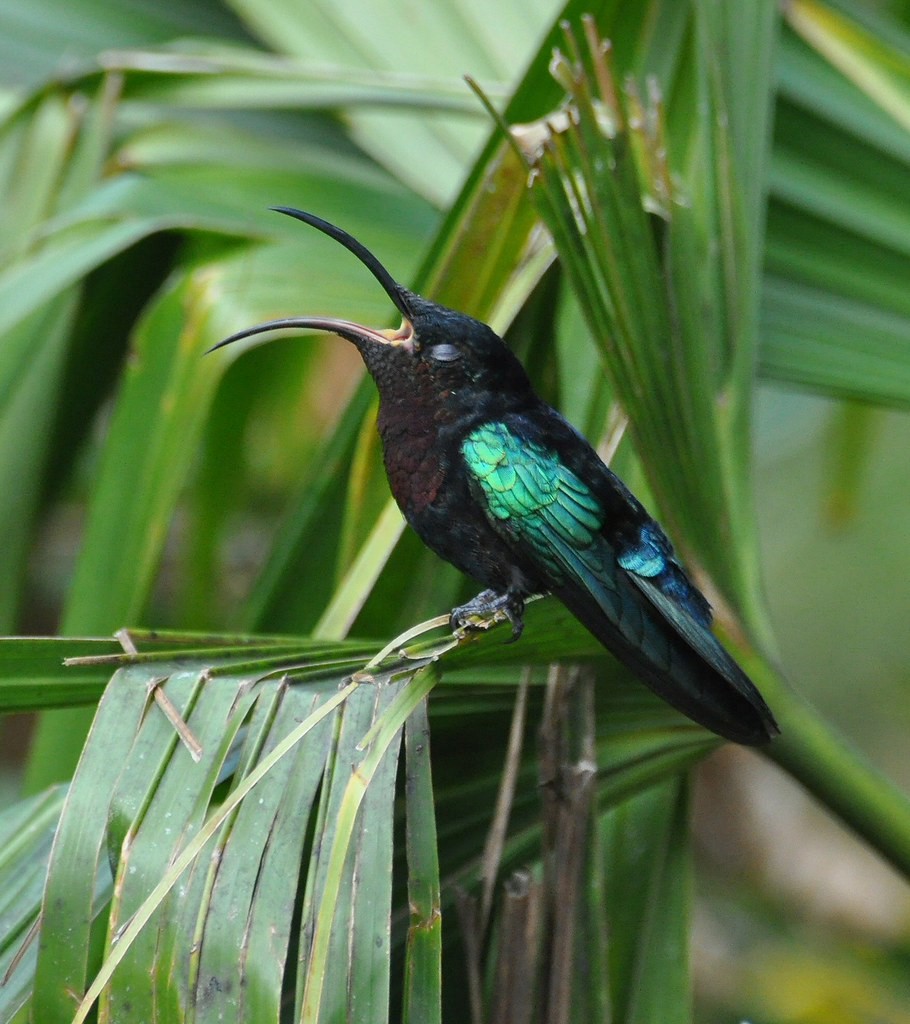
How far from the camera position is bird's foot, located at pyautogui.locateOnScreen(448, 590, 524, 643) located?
1.42 metres

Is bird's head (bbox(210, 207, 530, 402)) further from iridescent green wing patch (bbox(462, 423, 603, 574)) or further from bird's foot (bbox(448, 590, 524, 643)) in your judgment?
bird's foot (bbox(448, 590, 524, 643))

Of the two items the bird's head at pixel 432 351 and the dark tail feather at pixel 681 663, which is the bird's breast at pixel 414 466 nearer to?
the bird's head at pixel 432 351

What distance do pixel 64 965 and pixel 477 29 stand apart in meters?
2.14

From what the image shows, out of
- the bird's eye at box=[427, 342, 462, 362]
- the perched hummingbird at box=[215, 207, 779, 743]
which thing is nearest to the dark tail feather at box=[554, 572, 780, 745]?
the perched hummingbird at box=[215, 207, 779, 743]

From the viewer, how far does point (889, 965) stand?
4.07 meters

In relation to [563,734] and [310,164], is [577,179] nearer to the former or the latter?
[563,734]

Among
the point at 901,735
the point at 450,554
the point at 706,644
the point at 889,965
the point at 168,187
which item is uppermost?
the point at 168,187

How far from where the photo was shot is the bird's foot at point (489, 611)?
1.42 m

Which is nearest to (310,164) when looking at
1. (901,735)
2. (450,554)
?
(450,554)

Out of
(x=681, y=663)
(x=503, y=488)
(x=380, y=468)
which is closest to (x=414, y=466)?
(x=503, y=488)

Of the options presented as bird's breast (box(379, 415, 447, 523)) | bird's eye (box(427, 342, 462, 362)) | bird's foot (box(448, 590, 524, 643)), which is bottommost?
bird's foot (box(448, 590, 524, 643))

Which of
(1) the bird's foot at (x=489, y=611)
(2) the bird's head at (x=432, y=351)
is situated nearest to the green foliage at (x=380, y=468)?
(1) the bird's foot at (x=489, y=611)

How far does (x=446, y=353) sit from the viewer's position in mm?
1511

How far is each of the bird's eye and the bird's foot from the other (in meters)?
0.31
